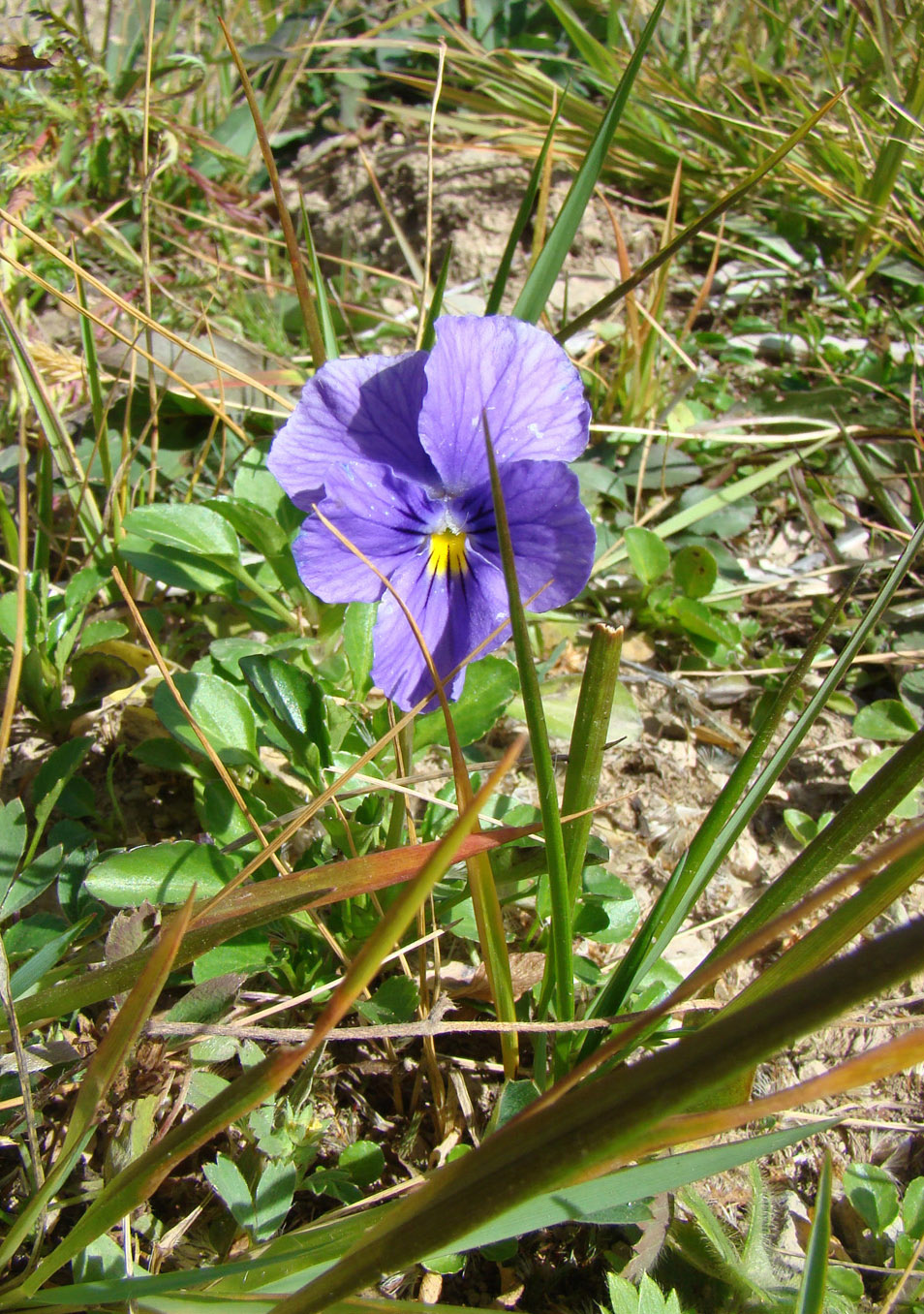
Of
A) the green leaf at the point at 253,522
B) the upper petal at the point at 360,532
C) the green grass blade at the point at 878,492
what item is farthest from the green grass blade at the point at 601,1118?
the green grass blade at the point at 878,492

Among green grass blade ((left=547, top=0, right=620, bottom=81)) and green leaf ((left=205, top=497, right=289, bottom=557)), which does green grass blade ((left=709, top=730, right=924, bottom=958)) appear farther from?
green grass blade ((left=547, top=0, right=620, bottom=81))

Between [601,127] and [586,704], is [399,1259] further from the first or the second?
[601,127]

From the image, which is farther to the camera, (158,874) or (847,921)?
(158,874)

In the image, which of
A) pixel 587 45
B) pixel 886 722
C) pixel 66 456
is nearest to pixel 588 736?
pixel 886 722

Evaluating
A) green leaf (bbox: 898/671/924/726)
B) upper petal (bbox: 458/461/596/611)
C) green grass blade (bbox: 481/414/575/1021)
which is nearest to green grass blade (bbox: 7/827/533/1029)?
green grass blade (bbox: 481/414/575/1021)

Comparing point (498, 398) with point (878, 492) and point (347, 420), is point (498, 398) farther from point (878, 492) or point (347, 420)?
point (878, 492)

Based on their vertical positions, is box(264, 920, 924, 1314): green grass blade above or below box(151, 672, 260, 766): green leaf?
above
